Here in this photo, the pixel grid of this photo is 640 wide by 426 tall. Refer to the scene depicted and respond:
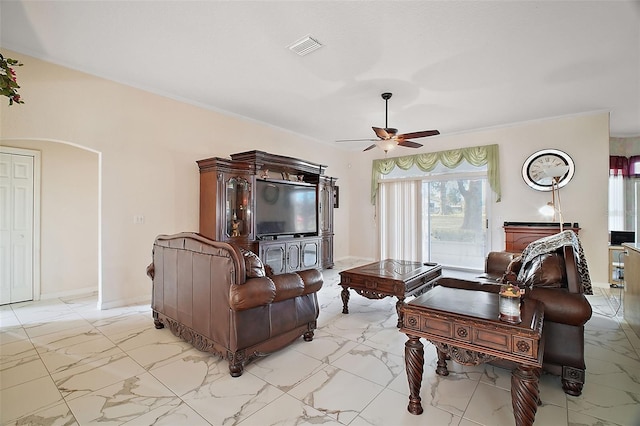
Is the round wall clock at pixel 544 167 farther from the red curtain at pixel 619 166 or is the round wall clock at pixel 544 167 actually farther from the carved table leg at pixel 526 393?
the carved table leg at pixel 526 393

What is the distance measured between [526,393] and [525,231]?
14.4 ft

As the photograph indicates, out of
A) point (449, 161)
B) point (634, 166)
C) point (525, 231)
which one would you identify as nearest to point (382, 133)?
point (449, 161)

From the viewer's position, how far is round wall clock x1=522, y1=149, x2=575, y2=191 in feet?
16.1

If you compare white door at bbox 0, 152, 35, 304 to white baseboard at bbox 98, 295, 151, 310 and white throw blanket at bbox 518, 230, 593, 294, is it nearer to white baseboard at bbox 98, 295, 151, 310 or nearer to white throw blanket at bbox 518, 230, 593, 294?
→ white baseboard at bbox 98, 295, 151, 310

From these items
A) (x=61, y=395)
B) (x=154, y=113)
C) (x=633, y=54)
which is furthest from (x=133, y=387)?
(x=633, y=54)

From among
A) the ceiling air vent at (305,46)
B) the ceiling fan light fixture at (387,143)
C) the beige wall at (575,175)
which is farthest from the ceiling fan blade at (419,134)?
the beige wall at (575,175)

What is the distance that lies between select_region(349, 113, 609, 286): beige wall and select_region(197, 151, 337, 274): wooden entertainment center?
3260mm

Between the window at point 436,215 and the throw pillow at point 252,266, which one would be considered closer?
the throw pillow at point 252,266

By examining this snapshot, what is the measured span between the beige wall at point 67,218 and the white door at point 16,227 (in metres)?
0.12

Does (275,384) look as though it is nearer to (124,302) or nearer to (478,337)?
(478,337)

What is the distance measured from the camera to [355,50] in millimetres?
2988

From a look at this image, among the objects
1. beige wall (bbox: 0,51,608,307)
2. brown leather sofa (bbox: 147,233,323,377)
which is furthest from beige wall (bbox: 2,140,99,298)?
brown leather sofa (bbox: 147,233,323,377)

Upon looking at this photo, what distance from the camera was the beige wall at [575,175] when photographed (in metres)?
Answer: 4.70

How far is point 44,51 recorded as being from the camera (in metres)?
3.06
